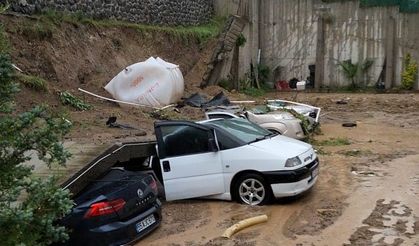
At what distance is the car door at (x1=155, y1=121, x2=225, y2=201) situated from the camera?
30.2ft

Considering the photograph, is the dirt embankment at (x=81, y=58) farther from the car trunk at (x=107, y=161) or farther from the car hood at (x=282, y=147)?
the car hood at (x=282, y=147)

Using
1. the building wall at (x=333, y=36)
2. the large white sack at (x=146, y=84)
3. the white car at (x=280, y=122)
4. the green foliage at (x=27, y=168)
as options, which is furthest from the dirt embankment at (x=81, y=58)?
the building wall at (x=333, y=36)

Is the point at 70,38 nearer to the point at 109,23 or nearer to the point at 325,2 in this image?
the point at 109,23

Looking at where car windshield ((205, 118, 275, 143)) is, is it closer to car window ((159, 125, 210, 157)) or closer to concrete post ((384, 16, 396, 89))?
car window ((159, 125, 210, 157))

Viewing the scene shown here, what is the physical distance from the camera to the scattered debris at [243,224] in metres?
7.53

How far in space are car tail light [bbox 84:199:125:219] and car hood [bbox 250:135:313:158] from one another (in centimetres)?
298

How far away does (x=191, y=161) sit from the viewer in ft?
30.3

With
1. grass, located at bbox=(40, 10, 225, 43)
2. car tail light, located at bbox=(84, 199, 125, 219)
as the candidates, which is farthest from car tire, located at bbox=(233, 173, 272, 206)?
grass, located at bbox=(40, 10, 225, 43)

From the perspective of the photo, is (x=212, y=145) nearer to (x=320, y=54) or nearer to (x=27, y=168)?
(x=27, y=168)

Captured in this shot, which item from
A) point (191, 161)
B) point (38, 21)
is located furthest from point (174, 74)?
point (191, 161)

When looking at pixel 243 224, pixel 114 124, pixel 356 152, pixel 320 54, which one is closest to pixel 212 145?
pixel 243 224

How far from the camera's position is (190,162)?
9242mm

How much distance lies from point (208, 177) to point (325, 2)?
21620mm

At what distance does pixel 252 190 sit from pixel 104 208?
2921 millimetres
